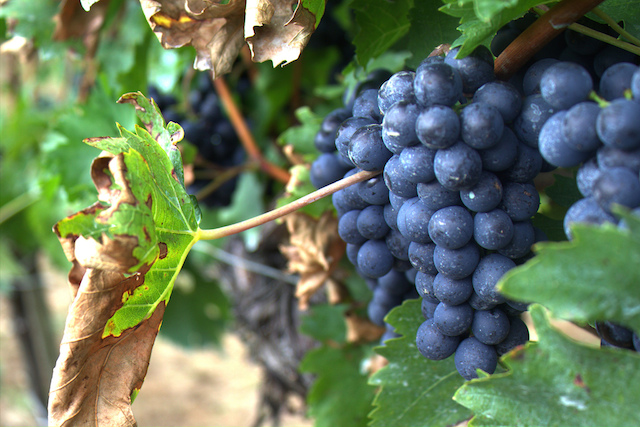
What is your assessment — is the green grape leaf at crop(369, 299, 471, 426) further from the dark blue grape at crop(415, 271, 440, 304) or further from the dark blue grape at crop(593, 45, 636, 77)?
the dark blue grape at crop(593, 45, 636, 77)

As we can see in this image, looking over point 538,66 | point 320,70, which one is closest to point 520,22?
point 538,66

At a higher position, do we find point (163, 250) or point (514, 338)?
point (163, 250)

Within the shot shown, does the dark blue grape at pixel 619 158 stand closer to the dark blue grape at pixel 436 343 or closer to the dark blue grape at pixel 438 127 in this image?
the dark blue grape at pixel 438 127

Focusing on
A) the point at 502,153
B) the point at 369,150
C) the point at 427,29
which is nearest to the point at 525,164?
the point at 502,153

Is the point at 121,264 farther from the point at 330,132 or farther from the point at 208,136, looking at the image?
the point at 208,136

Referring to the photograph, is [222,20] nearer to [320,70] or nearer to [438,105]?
[438,105]

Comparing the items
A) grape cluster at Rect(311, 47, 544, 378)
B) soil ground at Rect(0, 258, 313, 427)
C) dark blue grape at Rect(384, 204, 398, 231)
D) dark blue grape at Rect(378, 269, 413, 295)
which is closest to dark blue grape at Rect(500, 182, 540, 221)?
grape cluster at Rect(311, 47, 544, 378)
